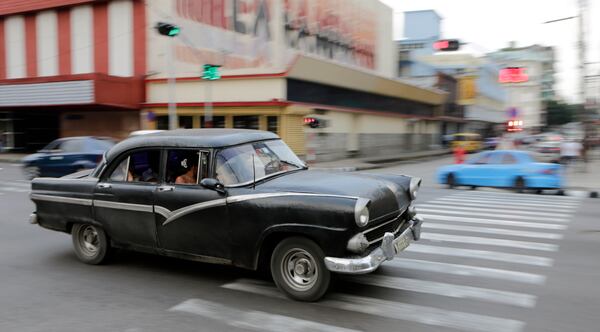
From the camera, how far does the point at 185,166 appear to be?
216 inches

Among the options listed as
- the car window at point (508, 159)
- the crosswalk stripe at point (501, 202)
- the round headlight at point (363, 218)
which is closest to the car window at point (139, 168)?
the round headlight at point (363, 218)

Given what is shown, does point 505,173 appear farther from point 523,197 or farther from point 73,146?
point 73,146

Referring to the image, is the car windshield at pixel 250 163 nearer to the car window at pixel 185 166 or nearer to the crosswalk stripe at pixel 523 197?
the car window at pixel 185 166

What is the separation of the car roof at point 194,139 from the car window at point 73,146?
36.2 feet

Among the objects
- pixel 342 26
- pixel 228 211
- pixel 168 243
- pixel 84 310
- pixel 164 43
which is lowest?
Answer: pixel 84 310

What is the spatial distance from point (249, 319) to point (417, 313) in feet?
4.98

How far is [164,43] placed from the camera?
29.4m

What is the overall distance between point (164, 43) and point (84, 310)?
26834mm

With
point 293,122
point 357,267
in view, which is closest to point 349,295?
point 357,267

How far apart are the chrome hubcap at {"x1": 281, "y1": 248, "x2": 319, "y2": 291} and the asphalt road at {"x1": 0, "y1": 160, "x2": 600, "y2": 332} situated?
191 millimetres

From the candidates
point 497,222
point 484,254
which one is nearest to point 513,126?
point 497,222

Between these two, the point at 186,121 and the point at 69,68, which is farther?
the point at 69,68

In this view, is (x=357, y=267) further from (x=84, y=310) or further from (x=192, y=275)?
(x=84, y=310)

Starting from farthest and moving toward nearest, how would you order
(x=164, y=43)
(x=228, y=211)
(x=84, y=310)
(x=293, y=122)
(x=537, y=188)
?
(x=164, y=43) → (x=293, y=122) → (x=537, y=188) → (x=228, y=211) → (x=84, y=310)
